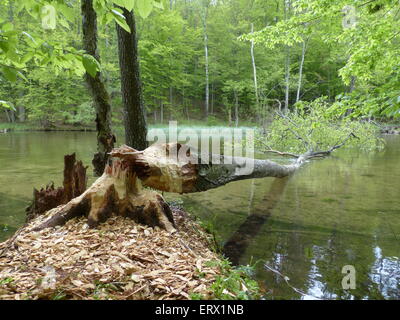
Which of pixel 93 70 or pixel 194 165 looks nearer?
pixel 93 70

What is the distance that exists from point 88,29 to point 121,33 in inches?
29.2

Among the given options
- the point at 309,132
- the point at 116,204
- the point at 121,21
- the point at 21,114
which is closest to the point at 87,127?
the point at 21,114

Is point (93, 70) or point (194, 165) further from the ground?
point (93, 70)

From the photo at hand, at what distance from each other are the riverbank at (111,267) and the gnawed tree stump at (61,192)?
2.87 feet

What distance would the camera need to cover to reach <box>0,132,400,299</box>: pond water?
2.96 meters

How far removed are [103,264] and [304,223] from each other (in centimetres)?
342

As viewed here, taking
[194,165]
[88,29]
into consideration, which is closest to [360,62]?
[194,165]

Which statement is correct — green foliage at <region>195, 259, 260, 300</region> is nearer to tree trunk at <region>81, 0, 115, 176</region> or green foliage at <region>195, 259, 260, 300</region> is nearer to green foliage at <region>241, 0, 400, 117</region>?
green foliage at <region>241, 0, 400, 117</region>

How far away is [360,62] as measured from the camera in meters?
5.63

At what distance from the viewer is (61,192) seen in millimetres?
4078

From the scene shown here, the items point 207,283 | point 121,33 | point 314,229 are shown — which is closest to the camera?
point 207,283

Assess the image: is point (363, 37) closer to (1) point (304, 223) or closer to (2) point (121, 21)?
(1) point (304, 223)

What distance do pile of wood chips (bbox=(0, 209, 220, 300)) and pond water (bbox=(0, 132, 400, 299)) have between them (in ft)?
3.12

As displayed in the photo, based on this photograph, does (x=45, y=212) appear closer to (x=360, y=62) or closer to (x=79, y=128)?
(x=360, y=62)
